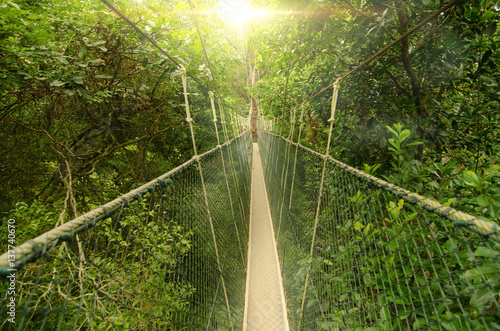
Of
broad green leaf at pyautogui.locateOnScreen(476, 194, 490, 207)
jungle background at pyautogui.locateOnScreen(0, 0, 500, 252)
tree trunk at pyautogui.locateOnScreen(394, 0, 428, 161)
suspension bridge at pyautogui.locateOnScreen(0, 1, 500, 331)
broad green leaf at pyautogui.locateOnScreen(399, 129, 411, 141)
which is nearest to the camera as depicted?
suspension bridge at pyautogui.locateOnScreen(0, 1, 500, 331)

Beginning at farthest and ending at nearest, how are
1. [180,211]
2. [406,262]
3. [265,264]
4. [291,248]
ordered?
[265,264] → [291,248] → [180,211] → [406,262]

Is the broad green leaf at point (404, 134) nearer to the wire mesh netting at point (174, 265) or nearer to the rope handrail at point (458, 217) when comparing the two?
the rope handrail at point (458, 217)

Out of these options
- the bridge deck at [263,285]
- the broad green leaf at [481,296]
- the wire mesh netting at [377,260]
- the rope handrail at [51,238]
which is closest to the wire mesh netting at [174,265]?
the rope handrail at [51,238]

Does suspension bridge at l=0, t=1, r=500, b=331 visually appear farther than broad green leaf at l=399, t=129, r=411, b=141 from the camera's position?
No

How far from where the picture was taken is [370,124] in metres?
1.56

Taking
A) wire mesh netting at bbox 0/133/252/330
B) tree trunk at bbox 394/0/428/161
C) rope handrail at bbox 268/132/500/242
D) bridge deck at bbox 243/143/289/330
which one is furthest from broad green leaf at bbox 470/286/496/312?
bridge deck at bbox 243/143/289/330

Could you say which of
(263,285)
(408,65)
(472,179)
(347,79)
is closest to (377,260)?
(472,179)

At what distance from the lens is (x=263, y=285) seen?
2.47 meters

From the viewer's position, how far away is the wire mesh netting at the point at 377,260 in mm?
584

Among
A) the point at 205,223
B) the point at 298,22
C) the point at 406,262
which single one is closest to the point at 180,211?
the point at 205,223

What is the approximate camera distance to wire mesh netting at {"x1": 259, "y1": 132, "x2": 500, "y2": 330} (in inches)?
23.0

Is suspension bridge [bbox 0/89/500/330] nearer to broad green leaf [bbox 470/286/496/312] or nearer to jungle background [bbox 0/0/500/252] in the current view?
broad green leaf [bbox 470/286/496/312]

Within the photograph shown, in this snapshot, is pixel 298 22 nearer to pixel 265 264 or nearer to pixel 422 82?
pixel 422 82

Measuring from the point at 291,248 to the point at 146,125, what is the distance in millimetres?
2777
